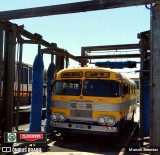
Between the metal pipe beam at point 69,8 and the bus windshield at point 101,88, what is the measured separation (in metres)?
3.11

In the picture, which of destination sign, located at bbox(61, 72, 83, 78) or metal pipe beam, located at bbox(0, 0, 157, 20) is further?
destination sign, located at bbox(61, 72, 83, 78)

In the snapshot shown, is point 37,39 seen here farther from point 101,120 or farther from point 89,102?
point 101,120

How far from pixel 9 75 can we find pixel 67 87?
254 centimetres

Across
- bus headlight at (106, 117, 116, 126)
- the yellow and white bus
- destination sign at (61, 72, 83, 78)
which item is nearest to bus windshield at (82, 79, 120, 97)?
the yellow and white bus

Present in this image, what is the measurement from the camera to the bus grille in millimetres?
10117

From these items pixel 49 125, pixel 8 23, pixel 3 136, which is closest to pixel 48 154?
pixel 3 136

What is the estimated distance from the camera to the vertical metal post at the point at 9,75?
9.03 meters

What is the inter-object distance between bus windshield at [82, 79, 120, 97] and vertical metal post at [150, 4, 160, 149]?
9.43 feet

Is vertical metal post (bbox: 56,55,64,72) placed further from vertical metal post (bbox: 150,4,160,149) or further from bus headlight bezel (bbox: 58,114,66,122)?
vertical metal post (bbox: 150,4,160,149)

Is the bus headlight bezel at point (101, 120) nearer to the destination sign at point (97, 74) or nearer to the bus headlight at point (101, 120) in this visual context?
the bus headlight at point (101, 120)

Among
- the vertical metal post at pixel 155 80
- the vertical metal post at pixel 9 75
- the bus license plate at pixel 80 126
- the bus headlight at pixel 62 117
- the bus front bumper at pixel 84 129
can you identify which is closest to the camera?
the vertical metal post at pixel 155 80

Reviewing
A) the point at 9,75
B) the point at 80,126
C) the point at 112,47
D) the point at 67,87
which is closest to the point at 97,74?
the point at 67,87

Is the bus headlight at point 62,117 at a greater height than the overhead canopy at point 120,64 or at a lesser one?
lesser

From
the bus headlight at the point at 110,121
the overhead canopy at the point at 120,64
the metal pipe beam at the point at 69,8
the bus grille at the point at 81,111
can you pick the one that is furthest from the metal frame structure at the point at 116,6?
the overhead canopy at the point at 120,64
